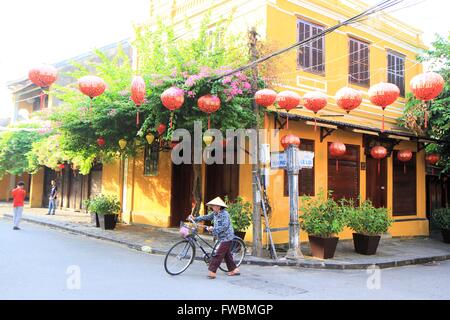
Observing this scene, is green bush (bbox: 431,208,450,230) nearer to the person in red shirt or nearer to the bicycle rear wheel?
the bicycle rear wheel

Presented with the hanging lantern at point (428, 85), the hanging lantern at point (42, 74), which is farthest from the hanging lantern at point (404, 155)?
the hanging lantern at point (42, 74)

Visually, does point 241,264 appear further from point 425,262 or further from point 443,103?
point 443,103

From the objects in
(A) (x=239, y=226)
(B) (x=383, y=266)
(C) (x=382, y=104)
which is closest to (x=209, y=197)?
(A) (x=239, y=226)

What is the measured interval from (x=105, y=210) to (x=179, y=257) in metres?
7.32

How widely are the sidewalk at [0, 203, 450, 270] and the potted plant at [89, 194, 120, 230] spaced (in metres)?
0.28

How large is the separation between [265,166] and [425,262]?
5048 mm

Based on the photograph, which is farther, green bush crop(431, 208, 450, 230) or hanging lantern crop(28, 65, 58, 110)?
green bush crop(431, 208, 450, 230)

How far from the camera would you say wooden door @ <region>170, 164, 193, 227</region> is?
1504 cm

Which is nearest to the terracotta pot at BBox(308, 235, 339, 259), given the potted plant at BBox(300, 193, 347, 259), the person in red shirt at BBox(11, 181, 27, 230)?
the potted plant at BBox(300, 193, 347, 259)

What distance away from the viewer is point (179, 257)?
7793mm

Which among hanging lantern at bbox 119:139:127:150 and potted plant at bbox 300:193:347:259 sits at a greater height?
hanging lantern at bbox 119:139:127:150

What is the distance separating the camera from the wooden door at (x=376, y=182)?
48.5ft

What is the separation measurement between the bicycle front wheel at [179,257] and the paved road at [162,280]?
0.16 metres

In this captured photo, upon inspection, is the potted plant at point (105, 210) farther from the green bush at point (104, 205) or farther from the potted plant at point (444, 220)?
the potted plant at point (444, 220)
